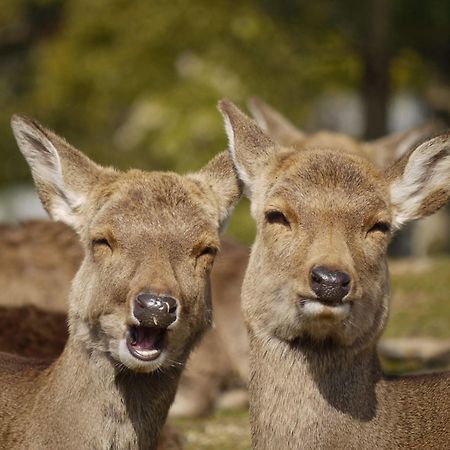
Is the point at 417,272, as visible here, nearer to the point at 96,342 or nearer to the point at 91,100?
the point at 96,342

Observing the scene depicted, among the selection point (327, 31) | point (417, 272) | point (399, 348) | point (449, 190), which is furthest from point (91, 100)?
point (449, 190)

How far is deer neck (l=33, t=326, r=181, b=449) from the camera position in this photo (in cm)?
718

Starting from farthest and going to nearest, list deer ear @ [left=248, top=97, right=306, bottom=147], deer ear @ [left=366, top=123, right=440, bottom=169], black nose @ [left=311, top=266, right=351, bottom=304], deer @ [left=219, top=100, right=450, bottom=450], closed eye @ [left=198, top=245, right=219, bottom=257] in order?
deer ear @ [left=248, top=97, right=306, bottom=147] → deer ear @ [left=366, top=123, right=440, bottom=169] → closed eye @ [left=198, top=245, right=219, bottom=257] → deer @ [left=219, top=100, right=450, bottom=450] → black nose @ [left=311, top=266, right=351, bottom=304]

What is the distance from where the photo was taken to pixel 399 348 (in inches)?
513

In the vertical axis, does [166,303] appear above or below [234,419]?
above

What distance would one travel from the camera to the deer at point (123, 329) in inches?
275

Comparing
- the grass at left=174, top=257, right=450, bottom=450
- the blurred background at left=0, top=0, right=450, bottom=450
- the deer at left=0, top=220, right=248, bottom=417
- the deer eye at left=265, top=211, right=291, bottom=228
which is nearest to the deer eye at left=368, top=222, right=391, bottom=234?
the deer eye at left=265, top=211, right=291, bottom=228

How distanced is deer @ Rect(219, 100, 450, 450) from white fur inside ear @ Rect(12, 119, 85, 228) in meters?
1.19

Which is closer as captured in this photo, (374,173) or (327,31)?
(374,173)

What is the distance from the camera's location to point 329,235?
23.0 ft

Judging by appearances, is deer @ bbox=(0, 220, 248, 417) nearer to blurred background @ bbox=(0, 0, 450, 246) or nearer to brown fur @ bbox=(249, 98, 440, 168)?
brown fur @ bbox=(249, 98, 440, 168)

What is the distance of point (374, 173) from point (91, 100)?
26.7m

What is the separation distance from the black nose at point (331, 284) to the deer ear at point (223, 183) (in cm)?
139

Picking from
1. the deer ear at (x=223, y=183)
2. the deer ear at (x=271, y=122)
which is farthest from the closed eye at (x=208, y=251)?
the deer ear at (x=271, y=122)
